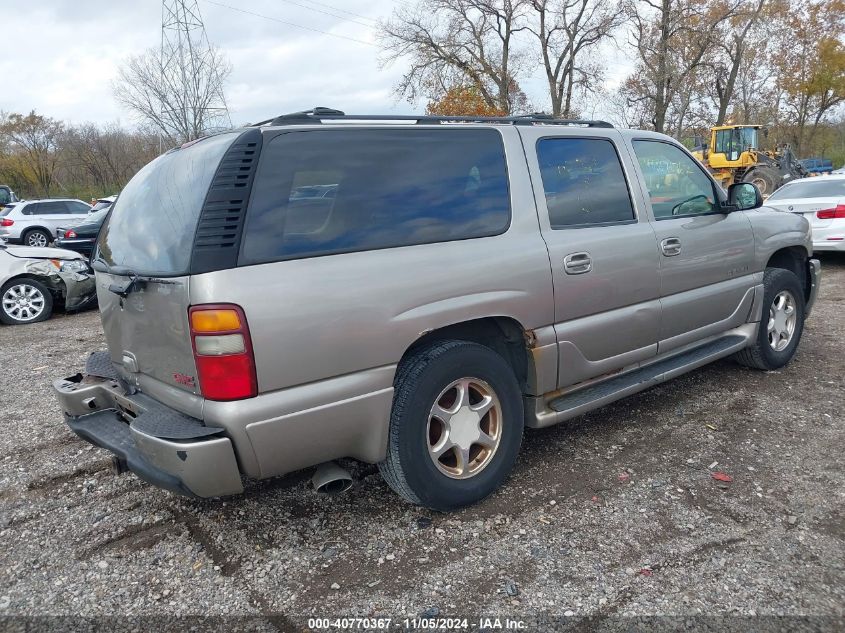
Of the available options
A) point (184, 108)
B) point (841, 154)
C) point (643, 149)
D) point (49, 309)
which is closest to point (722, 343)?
point (643, 149)

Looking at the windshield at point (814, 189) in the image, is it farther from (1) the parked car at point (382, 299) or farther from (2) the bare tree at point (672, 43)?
(2) the bare tree at point (672, 43)

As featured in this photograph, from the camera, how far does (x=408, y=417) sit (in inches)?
108

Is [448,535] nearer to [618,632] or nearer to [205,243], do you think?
[618,632]

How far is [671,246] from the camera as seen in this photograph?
12.7 ft

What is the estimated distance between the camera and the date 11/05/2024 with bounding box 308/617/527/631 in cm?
231

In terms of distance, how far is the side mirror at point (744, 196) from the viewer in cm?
448

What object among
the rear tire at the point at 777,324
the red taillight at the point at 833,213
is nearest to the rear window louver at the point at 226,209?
the rear tire at the point at 777,324

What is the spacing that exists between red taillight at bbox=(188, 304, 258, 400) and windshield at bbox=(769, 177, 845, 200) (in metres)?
10.5

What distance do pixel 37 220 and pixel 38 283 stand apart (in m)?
12.4

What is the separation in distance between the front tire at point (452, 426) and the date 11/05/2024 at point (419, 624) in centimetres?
61

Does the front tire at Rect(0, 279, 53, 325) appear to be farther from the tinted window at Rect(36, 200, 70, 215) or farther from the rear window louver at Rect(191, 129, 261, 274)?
the tinted window at Rect(36, 200, 70, 215)

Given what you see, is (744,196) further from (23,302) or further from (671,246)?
(23,302)

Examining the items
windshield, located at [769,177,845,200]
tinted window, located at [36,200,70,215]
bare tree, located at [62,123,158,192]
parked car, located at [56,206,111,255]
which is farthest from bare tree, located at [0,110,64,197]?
windshield, located at [769,177,845,200]

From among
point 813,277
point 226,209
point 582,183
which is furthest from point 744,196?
point 226,209
